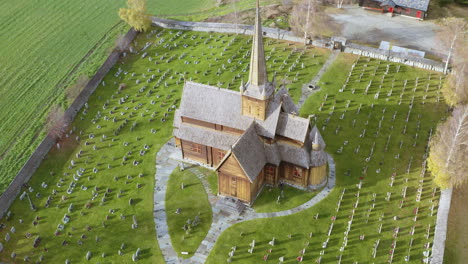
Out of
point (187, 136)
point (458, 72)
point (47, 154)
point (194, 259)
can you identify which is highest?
point (458, 72)

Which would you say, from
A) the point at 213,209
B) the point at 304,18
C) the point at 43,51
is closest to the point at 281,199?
the point at 213,209

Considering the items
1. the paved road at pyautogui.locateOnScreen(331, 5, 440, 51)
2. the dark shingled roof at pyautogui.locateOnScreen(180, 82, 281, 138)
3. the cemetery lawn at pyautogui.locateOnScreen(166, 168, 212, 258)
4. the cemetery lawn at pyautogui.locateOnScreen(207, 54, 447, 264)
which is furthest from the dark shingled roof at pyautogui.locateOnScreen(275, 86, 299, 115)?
the paved road at pyautogui.locateOnScreen(331, 5, 440, 51)

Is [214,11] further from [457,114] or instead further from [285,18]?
[457,114]

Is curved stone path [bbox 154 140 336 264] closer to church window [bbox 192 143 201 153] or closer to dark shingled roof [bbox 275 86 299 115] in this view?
church window [bbox 192 143 201 153]

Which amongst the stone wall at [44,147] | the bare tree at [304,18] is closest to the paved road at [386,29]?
the bare tree at [304,18]

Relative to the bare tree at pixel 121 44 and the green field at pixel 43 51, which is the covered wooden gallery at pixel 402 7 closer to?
the green field at pixel 43 51

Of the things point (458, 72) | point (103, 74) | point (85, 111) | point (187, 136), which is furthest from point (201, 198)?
point (458, 72)
